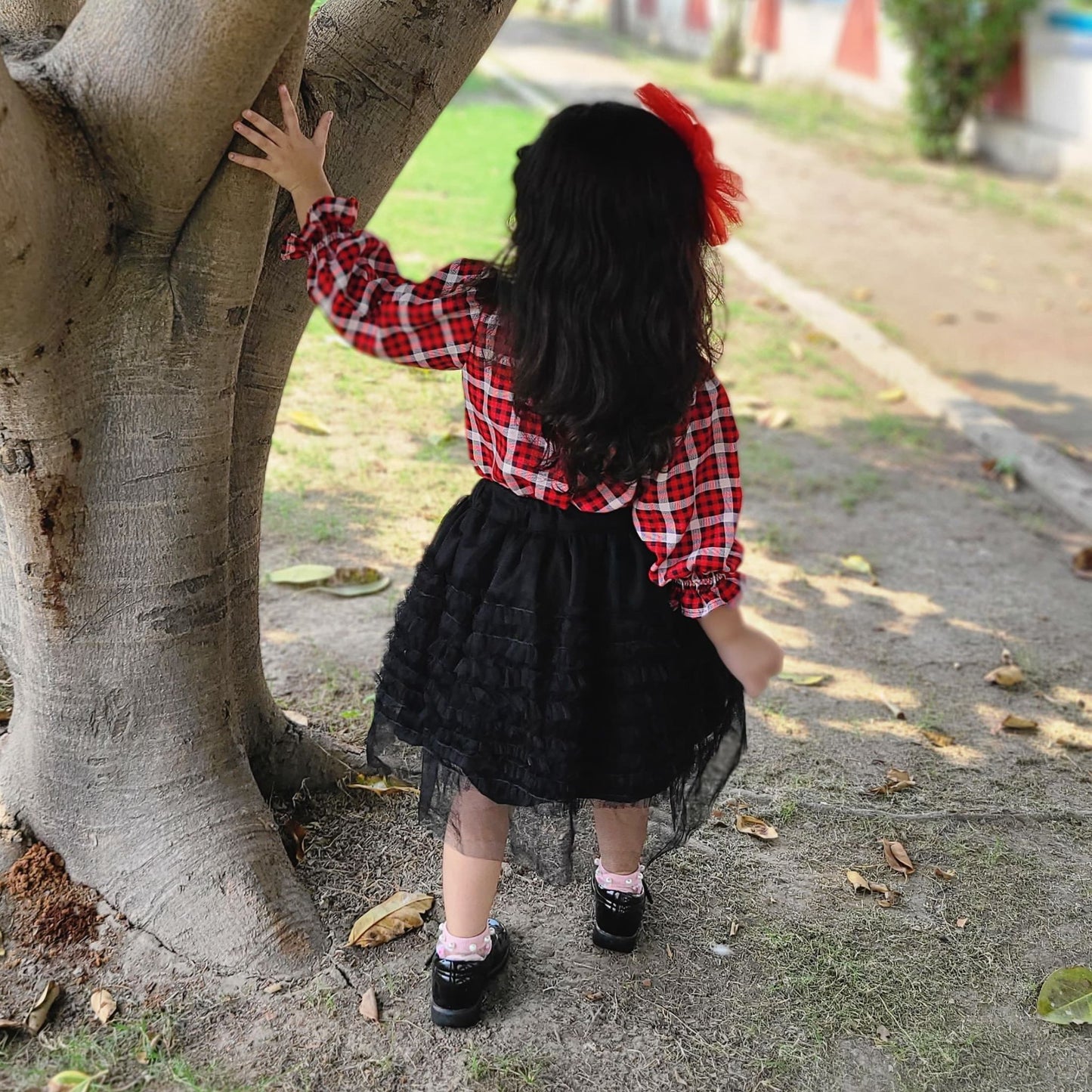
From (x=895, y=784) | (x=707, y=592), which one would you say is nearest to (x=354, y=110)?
(x=707, y=592)

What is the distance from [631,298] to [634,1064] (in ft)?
4.11

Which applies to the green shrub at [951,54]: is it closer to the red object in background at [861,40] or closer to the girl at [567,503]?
the red object in background at [861,40]

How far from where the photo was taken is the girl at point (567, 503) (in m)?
1.80

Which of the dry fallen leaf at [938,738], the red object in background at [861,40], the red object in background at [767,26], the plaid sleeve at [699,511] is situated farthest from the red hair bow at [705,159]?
the red object in background at [767,26]

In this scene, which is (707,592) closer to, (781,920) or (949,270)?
(781,920)

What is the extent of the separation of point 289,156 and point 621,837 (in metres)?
1.30

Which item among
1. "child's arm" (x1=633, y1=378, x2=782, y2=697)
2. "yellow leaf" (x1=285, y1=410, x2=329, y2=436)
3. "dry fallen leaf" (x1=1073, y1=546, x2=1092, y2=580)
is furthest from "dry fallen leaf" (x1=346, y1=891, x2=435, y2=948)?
"dry fallen leaf" (x1=1073, y1=546, x2=1092, y2=580)

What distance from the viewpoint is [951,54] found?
35.9ft

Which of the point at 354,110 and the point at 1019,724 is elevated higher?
the point at 354,110

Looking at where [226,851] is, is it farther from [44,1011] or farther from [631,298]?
[631,298]

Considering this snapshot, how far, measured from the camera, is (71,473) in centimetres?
205

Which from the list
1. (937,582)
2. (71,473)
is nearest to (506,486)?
(71,473)

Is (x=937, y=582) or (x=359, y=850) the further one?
(x=937, y=582)

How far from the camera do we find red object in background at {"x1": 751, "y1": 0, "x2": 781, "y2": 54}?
1666 cm
